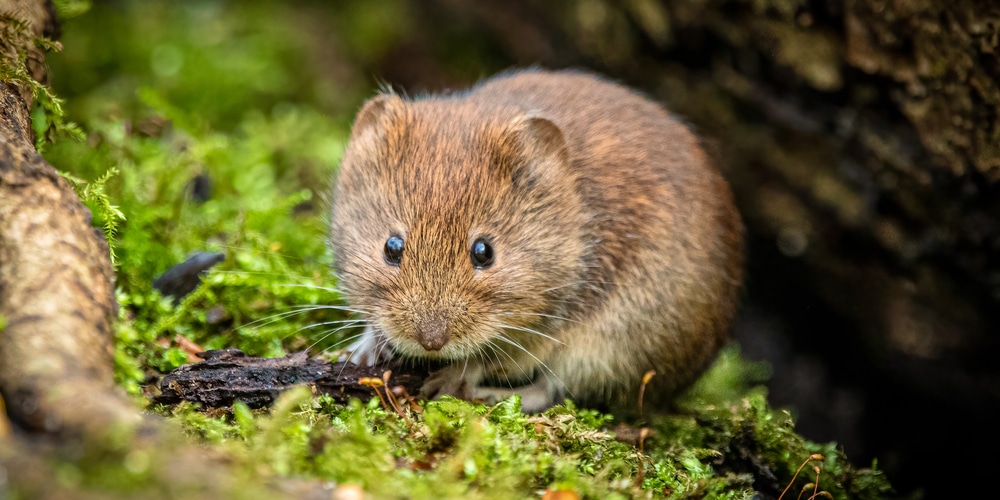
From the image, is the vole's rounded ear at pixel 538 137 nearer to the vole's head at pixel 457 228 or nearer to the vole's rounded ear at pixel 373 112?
the vole's head at pixel 457 228

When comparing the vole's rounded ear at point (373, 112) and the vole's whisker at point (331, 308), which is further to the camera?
the vole's rounded ear at point (373, 112)

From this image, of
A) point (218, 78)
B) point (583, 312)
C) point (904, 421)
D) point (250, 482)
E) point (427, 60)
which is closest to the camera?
point (250, 482)

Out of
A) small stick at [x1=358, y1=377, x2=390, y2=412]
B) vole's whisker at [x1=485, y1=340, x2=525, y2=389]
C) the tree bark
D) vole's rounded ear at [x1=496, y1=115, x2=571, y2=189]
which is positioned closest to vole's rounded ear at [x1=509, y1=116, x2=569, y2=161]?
vole's rounded ear at [x1=496, y1=115, x2=571, y2=189]

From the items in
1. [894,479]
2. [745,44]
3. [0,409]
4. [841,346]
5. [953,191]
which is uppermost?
[745,44]

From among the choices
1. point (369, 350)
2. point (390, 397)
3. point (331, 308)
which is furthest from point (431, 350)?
point (331, 308)

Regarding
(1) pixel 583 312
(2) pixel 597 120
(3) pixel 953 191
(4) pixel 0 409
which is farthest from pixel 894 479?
(4) pixel 0 409

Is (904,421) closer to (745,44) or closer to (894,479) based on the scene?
(894,479)

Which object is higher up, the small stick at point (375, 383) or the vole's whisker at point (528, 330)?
the vole's whisker at point (528, 330)

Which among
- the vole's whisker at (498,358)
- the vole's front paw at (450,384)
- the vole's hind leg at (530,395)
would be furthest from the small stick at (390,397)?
the vole's hind leg at (530,395)
